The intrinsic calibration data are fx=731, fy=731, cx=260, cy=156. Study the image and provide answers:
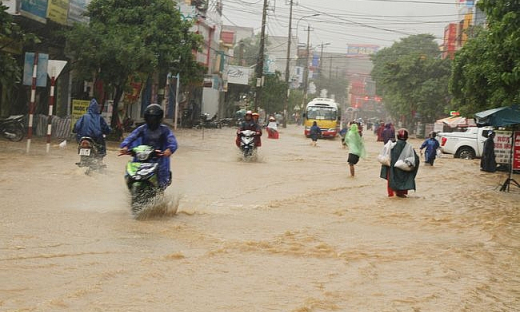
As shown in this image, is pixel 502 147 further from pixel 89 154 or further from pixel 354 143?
pixel 89 154

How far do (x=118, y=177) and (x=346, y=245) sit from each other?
7150mm

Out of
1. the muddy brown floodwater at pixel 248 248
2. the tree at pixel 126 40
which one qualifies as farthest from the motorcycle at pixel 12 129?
the muddy brown floodwater at pixel 248 248

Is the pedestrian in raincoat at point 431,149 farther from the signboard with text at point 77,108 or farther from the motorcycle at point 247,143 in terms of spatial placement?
the signboard with text at point 77,108

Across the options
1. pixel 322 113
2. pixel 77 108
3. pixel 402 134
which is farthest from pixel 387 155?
pixel 322 113

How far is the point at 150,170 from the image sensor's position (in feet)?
30.7

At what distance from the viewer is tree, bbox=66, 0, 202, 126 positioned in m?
22.5

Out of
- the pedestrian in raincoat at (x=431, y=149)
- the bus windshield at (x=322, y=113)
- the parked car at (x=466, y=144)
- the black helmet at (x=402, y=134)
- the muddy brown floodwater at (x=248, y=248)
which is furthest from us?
the bus windshield at (x=322, y=113)

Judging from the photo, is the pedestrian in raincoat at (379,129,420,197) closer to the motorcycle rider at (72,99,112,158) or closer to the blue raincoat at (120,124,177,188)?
the motorcycle rider at (72,99,112,158)

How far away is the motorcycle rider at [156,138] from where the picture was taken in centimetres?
965

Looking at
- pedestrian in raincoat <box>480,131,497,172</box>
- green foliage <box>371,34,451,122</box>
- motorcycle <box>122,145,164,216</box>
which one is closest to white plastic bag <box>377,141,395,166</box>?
motorcycle <box>122,145,164,216</box>

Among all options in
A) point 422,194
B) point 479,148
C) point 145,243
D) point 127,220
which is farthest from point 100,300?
point 479,148

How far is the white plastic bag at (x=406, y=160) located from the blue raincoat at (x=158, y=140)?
564 centimetres

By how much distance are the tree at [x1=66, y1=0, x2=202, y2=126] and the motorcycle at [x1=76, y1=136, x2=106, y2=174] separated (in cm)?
860

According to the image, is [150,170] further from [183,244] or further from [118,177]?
[118,177]
